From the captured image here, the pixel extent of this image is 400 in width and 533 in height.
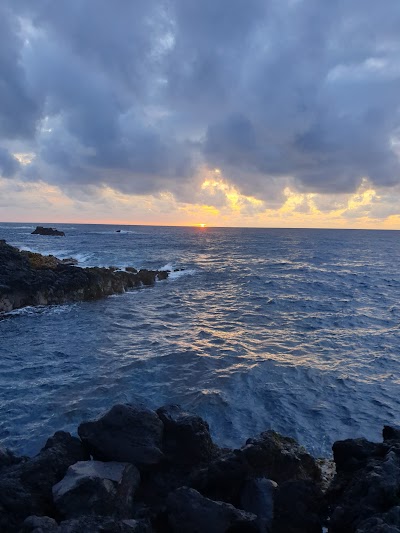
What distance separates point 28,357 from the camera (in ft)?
70.8

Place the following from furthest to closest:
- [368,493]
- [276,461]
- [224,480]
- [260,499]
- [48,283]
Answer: [48,283] → [276,461] → [224,480] → [260,499] → [368,493]

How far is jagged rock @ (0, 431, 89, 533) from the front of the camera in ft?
27.7

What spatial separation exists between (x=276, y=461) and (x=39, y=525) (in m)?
5.84

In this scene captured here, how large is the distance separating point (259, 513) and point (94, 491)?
378 centimetres

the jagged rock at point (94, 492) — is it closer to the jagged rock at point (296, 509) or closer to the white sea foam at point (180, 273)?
the jagged rock at point (296, 509)

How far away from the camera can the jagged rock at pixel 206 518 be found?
26.8ft

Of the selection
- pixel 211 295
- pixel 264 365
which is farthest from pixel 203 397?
pixel 211 295

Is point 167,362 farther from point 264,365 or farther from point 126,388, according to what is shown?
point 264,365

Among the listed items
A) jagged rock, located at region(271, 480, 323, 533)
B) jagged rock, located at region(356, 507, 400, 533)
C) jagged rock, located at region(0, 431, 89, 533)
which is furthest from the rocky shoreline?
jagged rock, located at region(356, 507, 400, 533)

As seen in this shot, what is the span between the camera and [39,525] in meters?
7.47

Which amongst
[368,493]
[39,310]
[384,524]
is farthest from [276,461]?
[39,310]

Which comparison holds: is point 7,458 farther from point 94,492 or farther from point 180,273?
point 180,273

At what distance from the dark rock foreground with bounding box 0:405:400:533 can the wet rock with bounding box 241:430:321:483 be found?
0.03 m

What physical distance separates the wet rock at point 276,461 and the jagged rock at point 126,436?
2411 millimetres
